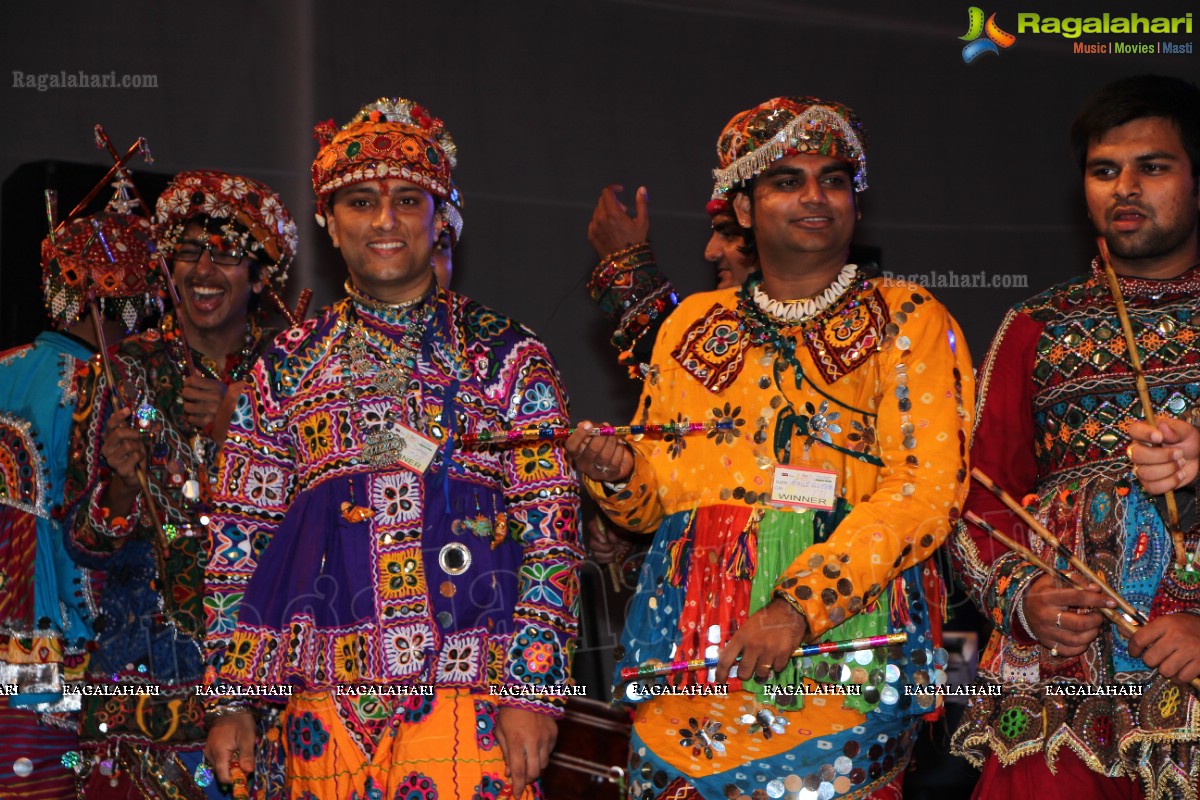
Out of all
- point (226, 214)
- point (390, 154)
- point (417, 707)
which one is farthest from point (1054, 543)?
point (226, 214)

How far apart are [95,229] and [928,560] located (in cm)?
262

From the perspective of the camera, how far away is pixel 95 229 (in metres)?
4.55

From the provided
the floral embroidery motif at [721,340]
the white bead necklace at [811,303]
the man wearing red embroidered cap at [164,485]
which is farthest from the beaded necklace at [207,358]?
the white bead necklace at [811,303]

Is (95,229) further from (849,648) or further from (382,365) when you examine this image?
(849,648)

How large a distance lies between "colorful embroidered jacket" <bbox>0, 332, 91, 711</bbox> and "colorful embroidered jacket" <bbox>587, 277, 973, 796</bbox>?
180 centimetres

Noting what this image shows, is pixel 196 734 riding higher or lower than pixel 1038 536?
lower

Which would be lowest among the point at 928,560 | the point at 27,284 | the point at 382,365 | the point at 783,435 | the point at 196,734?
the point at 196,734

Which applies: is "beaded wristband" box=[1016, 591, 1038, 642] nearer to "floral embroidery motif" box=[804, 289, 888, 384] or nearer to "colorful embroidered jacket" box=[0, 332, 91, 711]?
"floral embroidery motif" box=[804, 289, 888, 384]

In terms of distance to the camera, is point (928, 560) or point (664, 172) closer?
Answer: point (928, 560)

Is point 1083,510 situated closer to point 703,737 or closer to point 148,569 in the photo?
point 703,737

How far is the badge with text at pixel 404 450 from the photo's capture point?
10.7 feet

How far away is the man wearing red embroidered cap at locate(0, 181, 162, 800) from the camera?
4.25 metres

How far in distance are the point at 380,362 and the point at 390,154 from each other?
46 centimetres

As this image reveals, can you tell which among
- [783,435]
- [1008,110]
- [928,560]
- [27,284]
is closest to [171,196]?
[27,284]
